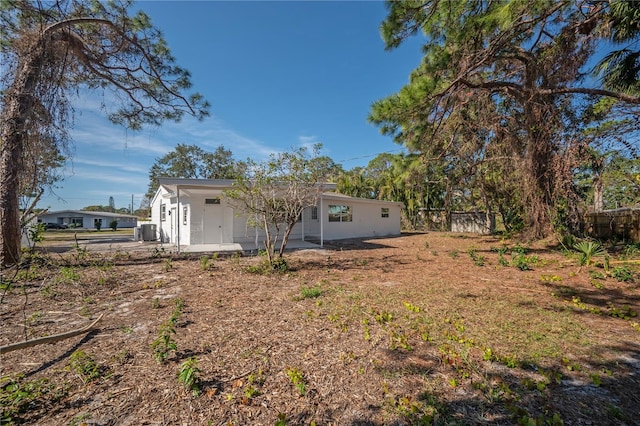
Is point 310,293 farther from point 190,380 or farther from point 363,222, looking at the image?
point 363,222

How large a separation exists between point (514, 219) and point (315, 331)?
1670cm

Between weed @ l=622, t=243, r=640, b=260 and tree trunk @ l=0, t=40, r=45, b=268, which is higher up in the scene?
tree trunk @ l=0, t=40, r=45, b=268

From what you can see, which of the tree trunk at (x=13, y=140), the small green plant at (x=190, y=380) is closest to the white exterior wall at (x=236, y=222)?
A: the tree trunk at (x=13, y=140)

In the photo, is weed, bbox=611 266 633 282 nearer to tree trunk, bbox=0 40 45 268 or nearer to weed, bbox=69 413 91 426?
weed, bbox=69 413 91 426

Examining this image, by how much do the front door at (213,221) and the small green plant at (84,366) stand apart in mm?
10312

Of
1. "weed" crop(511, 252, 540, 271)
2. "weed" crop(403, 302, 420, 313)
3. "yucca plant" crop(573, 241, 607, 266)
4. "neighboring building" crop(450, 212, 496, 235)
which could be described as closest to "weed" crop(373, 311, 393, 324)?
"weed" crop(403, 302, 420, 313)

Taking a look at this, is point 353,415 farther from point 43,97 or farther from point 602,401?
point 43,97

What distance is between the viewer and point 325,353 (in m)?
3.02

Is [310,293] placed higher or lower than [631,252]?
lower

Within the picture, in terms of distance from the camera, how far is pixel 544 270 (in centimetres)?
716

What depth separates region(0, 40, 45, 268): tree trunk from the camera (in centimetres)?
552

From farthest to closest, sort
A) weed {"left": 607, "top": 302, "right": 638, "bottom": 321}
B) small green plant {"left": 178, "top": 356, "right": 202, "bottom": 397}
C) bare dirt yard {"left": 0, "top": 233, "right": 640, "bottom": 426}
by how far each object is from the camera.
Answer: weed {"left": 607, "top": 302, "right": 638, "bottom": 321} → small green plant {"left": 178, "top": 356, "right": 202, "bottom": 397} → bare dirt yard {"left": 0, "top": 233, "right": 640, "bottom": 426}

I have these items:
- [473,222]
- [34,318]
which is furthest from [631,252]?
[34,318]

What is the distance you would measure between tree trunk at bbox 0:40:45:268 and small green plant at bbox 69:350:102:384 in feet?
15.9
